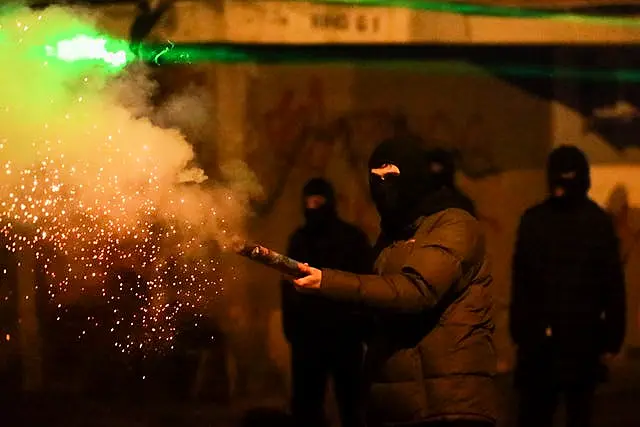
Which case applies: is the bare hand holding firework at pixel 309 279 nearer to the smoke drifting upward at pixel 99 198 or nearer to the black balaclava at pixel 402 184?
the black balaclava at pixel 402 184

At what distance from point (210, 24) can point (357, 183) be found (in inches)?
72.1

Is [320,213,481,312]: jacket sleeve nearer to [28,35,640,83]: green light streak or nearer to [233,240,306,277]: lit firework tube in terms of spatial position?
[233,240,306,277]: lit firework tube

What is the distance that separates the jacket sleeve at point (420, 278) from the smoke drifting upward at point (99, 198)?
168 cm

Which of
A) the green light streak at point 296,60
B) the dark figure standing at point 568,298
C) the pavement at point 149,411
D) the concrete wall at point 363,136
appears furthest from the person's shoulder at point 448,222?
the concrete wall at point 363,136

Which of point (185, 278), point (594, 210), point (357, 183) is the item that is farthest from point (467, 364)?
point (357, 183)

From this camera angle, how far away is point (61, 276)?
5.28 meters

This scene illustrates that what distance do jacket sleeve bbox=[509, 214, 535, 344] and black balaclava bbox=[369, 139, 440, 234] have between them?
220 centimetres

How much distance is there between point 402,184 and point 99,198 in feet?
7.11

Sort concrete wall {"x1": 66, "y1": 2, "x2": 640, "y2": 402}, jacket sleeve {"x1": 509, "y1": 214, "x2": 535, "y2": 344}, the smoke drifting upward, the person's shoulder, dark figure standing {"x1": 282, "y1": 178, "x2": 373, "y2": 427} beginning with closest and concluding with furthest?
the person's shoulder → the smoke drifting upward → jacket sleeve {"x1": 509, "y1": 214, "x2": 535, "y2": 344} → dark figure standing {"x1": 282, "y1": 178, "x2": 373, "y2": 427} → concrete wall {"x1": 66, "y1": 2, "x2": 640, "y2": 402}

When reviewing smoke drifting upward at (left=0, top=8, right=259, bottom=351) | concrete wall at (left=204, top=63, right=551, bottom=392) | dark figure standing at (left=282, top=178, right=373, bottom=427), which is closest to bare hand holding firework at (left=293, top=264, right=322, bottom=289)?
smoke drifting upward at (left=0, top=8, right=259, bottom=351)

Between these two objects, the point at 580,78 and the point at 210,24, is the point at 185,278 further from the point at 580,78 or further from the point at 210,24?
the point at 580,78

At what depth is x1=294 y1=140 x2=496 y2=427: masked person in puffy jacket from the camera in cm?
341

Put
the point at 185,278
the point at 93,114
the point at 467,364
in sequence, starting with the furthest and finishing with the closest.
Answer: the point at 93,114 < the point at 185,278 < the point at 467,364

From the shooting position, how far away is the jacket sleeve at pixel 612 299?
5.44 metres
